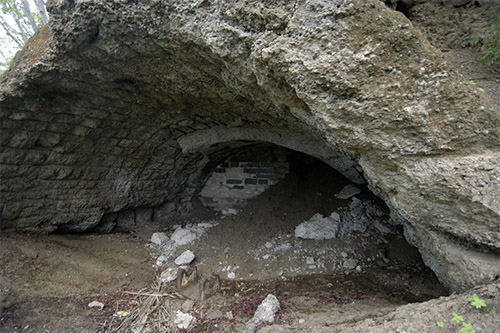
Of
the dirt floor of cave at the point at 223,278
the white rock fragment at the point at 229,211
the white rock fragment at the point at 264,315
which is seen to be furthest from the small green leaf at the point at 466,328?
the white rock fragment at the point at 229,211

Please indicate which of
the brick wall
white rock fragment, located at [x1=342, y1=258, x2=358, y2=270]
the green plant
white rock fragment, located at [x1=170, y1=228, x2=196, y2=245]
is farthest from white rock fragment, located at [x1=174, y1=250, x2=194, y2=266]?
the green plant

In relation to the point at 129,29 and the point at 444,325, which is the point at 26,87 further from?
the point at 444,325

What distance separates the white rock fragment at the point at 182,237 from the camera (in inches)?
127

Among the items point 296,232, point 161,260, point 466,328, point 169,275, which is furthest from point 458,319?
point 161,260

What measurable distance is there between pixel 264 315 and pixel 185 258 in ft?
4.32

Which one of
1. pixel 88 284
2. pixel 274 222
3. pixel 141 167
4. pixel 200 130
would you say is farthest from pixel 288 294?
pixel 141 167

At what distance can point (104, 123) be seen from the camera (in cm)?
264

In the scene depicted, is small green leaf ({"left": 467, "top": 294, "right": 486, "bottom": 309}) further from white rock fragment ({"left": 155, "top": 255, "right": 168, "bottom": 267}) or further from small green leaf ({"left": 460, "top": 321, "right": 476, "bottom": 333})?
white rock fragment ({"left": 155, "top": 255, "right": 168, "bottom": 267})

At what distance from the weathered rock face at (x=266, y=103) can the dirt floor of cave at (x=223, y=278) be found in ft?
1.47

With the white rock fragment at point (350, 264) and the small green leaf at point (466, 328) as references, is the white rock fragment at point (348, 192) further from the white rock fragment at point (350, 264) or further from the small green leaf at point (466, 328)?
the small green leaf at point (466, 328)

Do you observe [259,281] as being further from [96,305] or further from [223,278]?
→ [96,305]

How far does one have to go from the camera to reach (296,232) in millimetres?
3068

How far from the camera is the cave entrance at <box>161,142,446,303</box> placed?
2.27 meters

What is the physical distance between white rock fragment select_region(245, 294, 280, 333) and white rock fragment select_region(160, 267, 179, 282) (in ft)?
3.55
